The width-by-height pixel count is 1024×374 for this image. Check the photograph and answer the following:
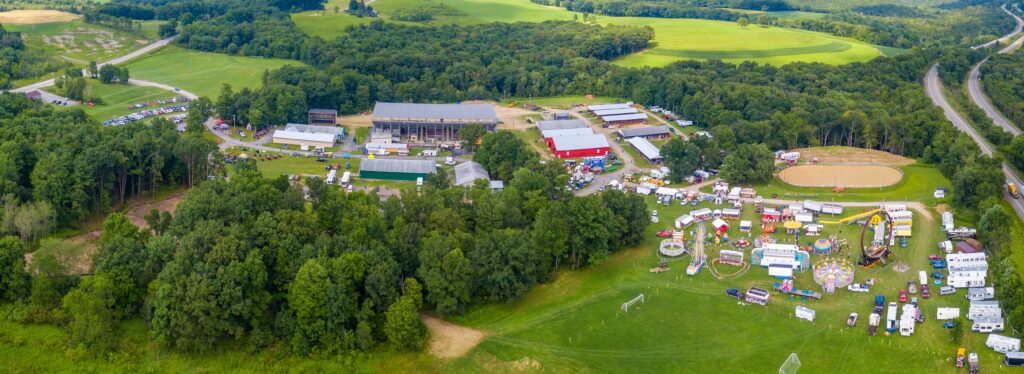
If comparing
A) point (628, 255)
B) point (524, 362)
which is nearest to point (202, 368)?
point (524, 362)

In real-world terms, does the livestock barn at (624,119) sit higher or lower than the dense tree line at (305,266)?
higher

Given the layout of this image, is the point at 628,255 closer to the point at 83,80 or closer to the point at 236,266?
the point at 236,266

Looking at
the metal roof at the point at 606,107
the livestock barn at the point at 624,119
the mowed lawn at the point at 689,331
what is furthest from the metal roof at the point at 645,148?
the mowed lawn at the point at 689,331

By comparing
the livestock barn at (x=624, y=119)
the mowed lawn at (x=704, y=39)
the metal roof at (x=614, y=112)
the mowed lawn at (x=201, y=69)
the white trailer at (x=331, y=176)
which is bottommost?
the white trailer at (x=331, y=176)

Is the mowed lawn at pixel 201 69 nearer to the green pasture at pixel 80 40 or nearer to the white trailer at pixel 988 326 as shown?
the green pasture at pixel 80 40

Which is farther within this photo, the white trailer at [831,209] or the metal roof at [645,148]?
the metal roof at [645,148]

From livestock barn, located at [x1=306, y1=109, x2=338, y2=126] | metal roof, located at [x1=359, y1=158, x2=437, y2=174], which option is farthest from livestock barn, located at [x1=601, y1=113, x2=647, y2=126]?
livestock barn, located at [x1=306, y1=109, x2=338, y2=126]

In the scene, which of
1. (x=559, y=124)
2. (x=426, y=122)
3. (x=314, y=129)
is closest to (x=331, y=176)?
(x=314, y=129)

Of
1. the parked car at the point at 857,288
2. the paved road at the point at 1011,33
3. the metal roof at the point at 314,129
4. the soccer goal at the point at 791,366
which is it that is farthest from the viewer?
the paved road at the point at 1011,33
